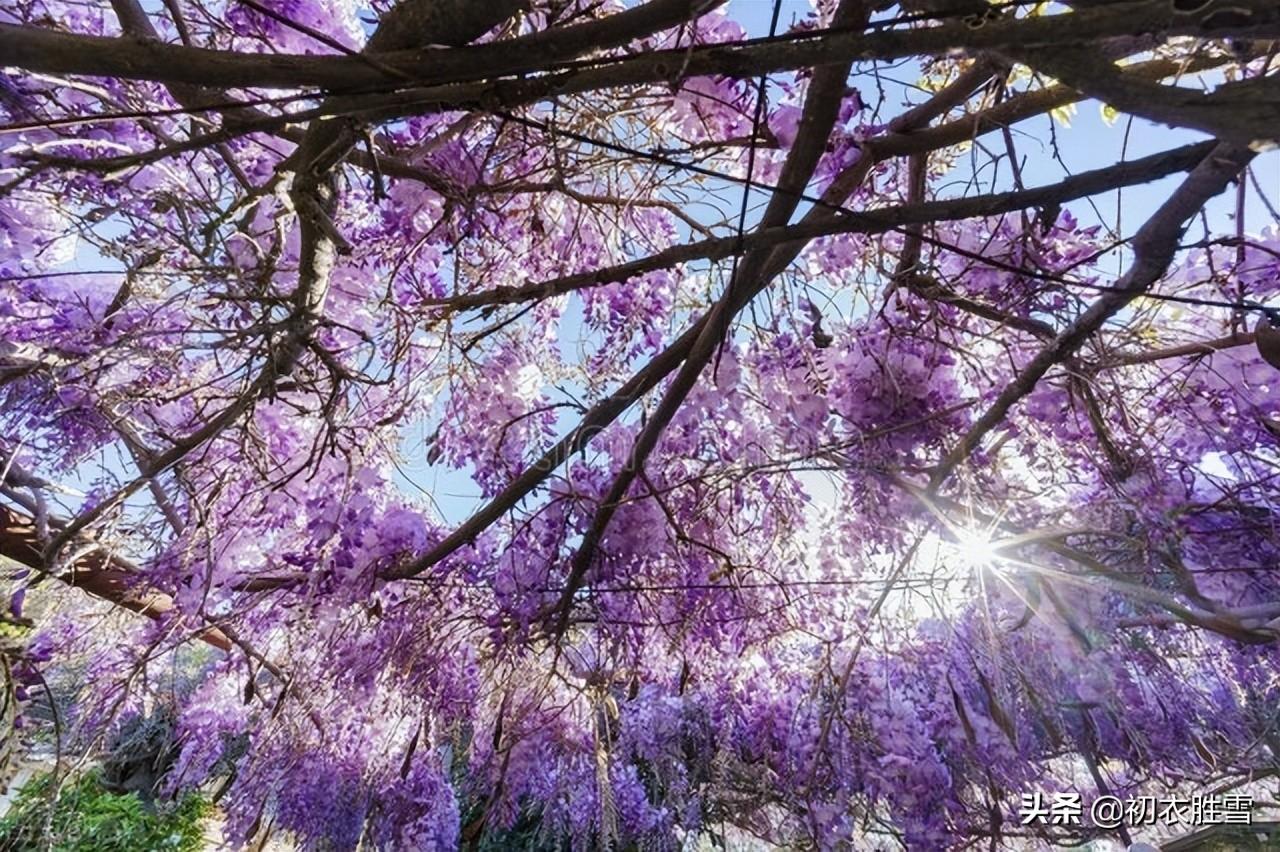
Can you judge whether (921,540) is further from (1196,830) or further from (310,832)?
(1196,830)

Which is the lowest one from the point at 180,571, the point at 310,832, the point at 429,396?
the point at 310,832

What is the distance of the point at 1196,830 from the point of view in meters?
5.73

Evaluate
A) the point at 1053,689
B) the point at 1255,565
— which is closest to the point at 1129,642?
the point at 1053,689

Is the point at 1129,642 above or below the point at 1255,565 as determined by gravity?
above

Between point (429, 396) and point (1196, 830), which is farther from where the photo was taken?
point (1196, 830)

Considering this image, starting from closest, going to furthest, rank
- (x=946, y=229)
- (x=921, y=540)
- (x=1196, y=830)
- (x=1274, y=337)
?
(x=1274, y=337) → (x=946, y=229) → (x=921, y=540) → (x=1196, y=830)

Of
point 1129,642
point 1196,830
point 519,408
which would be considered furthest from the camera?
point 1196,830

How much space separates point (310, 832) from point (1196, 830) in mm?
6981

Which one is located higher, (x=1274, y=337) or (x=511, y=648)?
(x=1274, y=337)

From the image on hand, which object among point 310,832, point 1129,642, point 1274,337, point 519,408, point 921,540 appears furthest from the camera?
point 310,832

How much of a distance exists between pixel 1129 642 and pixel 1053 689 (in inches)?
18.6

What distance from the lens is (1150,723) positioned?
4.30m

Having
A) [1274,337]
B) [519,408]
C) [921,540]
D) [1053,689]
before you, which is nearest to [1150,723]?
[1053,689]

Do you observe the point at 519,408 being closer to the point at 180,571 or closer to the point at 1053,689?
the point at 180,571
